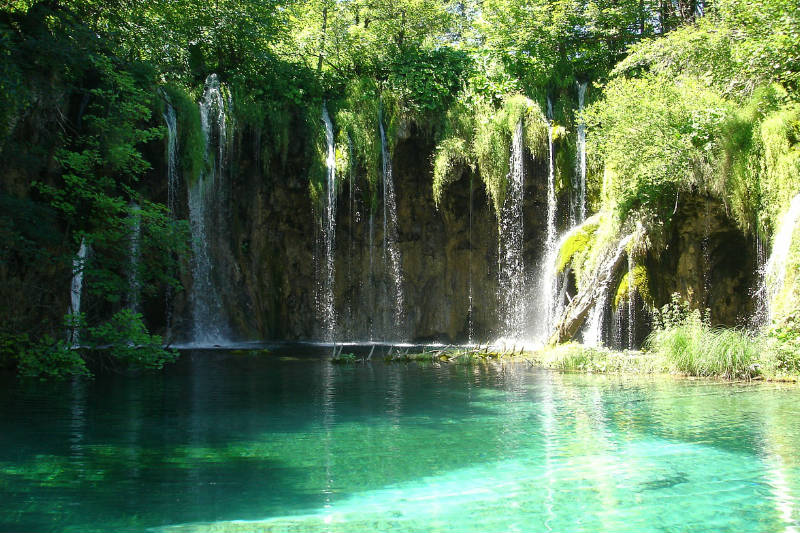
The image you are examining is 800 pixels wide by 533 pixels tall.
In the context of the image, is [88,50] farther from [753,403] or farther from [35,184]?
[753,403]

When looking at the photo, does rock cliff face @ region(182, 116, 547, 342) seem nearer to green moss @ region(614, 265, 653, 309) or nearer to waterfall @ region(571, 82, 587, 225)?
waterfall @ region(571, 82, 587, 225)

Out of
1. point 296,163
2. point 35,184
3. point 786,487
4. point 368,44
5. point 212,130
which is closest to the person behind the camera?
point 786,487

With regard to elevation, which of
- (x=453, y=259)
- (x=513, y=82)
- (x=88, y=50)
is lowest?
(x=453, y=259)

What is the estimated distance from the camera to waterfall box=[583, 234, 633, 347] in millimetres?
15000

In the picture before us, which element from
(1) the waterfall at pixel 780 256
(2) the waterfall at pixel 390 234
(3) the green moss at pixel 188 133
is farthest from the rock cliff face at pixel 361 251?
(1) the waterfall at pixel 780 256

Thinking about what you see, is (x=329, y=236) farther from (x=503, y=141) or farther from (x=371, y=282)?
(x=503, y=141)

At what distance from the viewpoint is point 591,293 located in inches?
603

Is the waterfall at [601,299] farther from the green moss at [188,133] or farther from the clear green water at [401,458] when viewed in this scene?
the green moss at [188,133]

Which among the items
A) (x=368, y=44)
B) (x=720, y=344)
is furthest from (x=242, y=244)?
(x=720, y=344)

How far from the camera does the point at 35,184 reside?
11.7 metres

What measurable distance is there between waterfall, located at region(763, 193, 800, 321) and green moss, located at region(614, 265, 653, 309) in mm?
2625

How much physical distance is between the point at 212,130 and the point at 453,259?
8.00m

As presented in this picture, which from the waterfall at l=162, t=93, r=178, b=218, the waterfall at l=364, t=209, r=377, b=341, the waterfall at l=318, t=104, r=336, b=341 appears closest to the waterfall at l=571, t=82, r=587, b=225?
the waterfall at l=364, t=209, r=377, b=341

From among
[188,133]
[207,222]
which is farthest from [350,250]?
[188,133]
